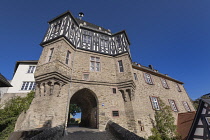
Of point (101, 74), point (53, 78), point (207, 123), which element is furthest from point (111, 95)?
point (207, 123)

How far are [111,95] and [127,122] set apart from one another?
2821 millimetres

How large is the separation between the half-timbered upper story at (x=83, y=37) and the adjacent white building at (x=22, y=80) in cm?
946

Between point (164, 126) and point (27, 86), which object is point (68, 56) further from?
point (164, 126)

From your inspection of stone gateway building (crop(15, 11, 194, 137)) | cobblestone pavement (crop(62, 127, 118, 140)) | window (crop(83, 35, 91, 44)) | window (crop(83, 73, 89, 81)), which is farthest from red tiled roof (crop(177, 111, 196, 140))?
window (crop(83, 35, 91, 44))

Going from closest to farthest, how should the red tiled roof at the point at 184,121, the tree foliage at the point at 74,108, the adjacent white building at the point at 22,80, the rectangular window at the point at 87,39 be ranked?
1. the red tiled roof at the point at 184,121
2. the rectangular window at the point at 87,39
3. the adjacent white building at the point at 22,80
4. the tree foliage at the point at 74,108

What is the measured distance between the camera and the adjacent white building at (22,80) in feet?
48.9

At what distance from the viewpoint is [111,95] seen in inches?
393

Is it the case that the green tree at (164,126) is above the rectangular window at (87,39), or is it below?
below

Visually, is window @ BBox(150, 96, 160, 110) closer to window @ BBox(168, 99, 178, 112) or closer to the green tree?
the green tree

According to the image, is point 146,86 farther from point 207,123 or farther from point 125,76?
point 207,123

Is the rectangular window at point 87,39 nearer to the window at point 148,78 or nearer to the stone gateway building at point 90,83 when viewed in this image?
the stone gateway building at point 90,83

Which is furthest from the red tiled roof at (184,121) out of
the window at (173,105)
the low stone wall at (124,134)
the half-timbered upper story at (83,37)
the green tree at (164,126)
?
the half-timbered upper story at (83,37)

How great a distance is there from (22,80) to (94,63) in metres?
13.6

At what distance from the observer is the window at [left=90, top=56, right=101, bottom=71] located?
10936mm
